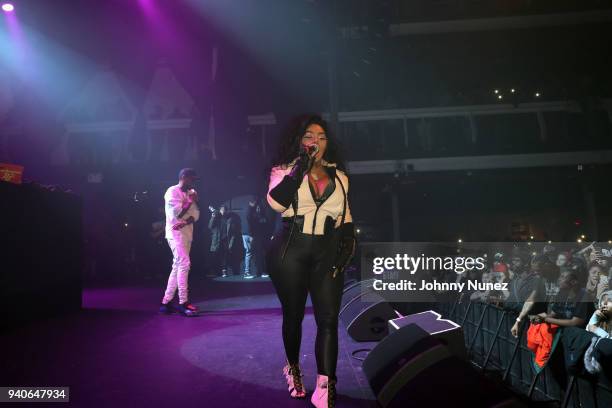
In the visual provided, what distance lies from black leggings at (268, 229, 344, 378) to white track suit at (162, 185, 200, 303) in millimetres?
2670

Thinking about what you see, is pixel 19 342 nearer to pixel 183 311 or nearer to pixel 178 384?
pixel 183 311

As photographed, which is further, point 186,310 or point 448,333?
point 186,310

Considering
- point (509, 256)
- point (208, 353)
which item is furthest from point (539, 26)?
point (208, 353)

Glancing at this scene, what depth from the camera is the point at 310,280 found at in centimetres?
206

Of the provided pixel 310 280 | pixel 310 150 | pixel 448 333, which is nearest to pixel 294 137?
pixel 310 150

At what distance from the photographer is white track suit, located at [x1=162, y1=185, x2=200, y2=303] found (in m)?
4.39

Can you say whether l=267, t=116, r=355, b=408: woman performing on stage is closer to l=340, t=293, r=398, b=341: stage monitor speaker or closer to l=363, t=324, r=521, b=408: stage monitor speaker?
l=363, t=324, r=521, b=408: stage monitor speaker

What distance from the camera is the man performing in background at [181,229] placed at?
14.4 ft

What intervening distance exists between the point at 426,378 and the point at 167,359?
1.94m

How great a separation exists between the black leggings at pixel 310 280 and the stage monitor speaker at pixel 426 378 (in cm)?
30

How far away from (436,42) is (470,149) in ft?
15.2

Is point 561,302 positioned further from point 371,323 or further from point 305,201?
point 305,201

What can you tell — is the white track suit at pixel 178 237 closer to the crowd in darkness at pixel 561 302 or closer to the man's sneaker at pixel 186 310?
the man's sneaker at pixel 186 310

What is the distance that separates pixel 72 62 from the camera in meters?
10.4
